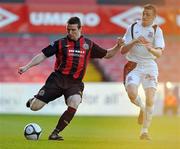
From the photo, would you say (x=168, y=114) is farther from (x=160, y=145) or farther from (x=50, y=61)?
(x=160, y=145)

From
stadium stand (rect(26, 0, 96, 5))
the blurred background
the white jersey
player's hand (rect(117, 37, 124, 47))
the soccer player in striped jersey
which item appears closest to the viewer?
the soccer player in striped jersey

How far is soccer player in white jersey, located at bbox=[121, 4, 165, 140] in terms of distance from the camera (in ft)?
45.9

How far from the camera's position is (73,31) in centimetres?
1314

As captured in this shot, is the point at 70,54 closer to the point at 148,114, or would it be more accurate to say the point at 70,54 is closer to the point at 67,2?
the point at 148,114

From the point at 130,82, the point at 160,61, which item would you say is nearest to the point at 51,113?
the point at 160,61

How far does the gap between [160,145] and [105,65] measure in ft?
68.3

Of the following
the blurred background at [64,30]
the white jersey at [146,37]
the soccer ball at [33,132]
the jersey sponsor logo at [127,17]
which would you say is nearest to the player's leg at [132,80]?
the white jersey at [146,37]

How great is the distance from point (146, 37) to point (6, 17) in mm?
18114

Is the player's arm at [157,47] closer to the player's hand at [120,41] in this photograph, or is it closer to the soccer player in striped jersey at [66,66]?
the player's hand at [120,41]

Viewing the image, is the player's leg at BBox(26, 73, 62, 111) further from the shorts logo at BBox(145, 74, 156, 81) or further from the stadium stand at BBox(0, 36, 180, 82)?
the stadium stand at BBox(0, 36, 180, 82)

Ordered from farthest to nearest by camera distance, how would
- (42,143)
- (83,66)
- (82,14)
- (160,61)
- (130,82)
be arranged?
(160,61) → (82,14) → (130,82) → (83,66) → (42,143)

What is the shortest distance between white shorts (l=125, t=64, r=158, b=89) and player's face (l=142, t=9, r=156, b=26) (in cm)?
82

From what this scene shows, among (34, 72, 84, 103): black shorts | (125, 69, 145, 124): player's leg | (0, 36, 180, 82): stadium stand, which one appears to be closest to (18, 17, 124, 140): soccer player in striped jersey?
(34, 72, 84, 103): black shorts

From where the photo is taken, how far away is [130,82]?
14.4 m
